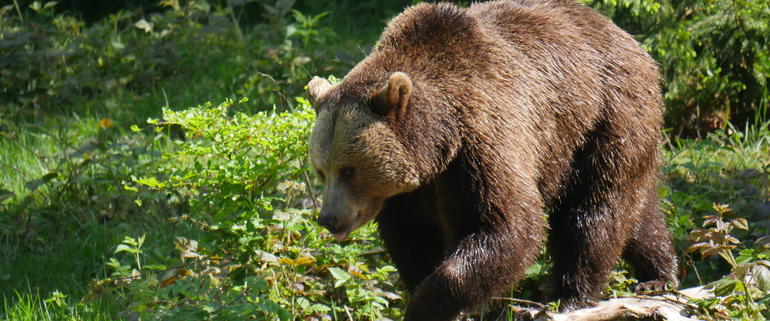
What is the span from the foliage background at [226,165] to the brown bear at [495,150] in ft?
1.27

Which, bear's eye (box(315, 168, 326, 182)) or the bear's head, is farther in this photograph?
bear's eye (box(315, 168, 326, 182))

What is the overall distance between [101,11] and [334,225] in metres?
8.77

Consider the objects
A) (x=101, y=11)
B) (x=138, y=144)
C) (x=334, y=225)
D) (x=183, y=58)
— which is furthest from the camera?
(x=101, y=11)

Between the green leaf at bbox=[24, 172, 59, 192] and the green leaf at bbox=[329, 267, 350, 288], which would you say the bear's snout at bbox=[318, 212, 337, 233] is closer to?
the green leaf at bbox=[329, 267, 350, 288]

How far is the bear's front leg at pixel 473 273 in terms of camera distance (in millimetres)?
5340

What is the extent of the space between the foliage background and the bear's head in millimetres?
526

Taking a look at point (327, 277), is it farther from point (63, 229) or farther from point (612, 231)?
point (63, 229)

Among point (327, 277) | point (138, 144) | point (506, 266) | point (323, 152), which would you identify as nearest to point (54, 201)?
point (138, 144)

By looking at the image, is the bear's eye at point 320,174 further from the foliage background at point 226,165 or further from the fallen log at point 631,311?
the fallen log at point 631,311

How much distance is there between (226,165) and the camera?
6008mm

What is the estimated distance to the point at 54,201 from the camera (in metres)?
8.26

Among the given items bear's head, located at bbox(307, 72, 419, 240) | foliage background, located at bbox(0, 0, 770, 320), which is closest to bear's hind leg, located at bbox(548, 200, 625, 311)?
foliage background, located at bbox(0, 0, 770, 320)

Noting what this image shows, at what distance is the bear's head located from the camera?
17.2 ft

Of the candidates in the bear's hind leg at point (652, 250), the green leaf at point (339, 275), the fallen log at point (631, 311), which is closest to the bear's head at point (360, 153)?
the green leaf at point (339, 275)
